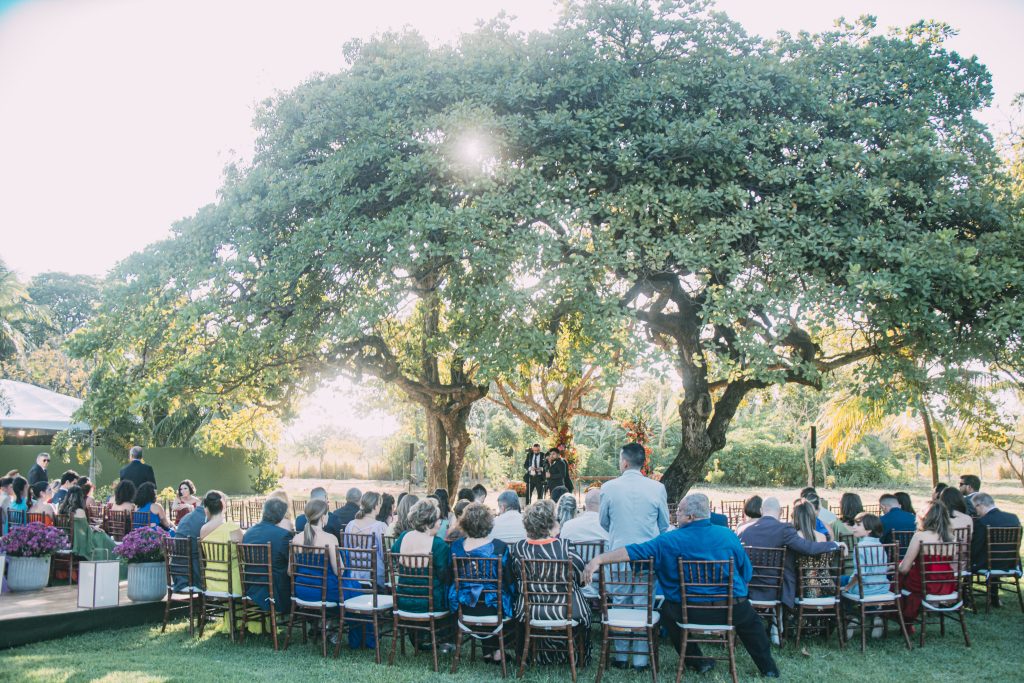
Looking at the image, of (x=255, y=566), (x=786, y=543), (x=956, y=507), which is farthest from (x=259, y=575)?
(x=956, y=507)

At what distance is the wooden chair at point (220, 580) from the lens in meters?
Result: 6.92

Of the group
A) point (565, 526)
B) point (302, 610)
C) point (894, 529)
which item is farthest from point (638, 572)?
point (894, 529)

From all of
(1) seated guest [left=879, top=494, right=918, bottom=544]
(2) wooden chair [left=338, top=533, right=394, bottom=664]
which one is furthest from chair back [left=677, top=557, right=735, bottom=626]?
(1) seated guest [left=879, top=494, right=918, bottom=544]

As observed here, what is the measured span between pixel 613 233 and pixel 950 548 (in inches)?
201

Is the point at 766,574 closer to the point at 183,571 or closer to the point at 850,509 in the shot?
the point at 850,509

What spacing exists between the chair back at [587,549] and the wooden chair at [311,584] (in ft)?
6.84

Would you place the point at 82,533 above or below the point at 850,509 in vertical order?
below

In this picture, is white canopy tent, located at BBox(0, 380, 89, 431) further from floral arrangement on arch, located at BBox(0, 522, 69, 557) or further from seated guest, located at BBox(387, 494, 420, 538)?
seated guest, located at BBox(387, 494, 420, 538)

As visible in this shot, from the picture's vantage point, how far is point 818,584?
22.0ft

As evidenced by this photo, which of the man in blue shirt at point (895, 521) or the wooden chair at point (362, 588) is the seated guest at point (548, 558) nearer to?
the wooden chair at point (362, 588)

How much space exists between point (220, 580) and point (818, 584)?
5.52 m

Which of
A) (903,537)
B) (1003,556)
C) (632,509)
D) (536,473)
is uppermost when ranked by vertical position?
(632,509)

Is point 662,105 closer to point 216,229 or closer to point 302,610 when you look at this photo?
point 216,229

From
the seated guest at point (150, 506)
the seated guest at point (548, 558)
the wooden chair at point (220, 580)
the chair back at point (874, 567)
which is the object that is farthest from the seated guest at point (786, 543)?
the seated guest at point (150, 506)
